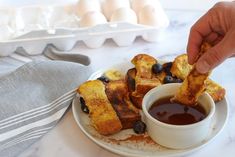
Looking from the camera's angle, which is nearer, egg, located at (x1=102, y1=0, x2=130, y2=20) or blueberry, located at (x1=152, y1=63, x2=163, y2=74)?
blueberry, located at (x1=152, y1=63, x2=163, y2=74)

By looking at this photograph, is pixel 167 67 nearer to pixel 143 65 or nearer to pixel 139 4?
pixel 143 65

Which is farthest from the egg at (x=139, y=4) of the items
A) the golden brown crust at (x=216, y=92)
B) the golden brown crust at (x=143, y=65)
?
the golden brown crust at (x=216, y=92)

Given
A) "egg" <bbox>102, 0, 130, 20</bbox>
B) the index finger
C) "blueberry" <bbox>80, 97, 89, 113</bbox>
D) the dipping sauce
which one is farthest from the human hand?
"egg" <bbox>102, 0, 130, 20</bbox>

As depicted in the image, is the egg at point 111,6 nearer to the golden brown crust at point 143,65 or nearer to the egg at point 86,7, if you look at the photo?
the egg at point 86,7

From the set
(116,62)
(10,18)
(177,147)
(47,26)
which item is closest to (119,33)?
(116,62)

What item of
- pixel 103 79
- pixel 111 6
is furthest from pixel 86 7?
pixel 103 79

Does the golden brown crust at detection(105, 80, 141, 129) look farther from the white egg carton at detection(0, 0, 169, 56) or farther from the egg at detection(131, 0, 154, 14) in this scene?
the egg at detection(131, 0, 154, 14)

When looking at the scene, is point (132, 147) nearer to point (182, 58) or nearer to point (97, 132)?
point (97, 132)
